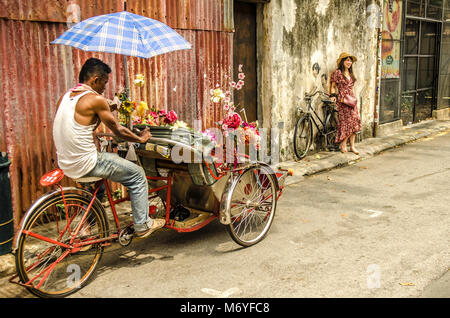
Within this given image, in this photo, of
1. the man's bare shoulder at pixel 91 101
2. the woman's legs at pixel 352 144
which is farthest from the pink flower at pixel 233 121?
the woman's legs at pixel 352 144

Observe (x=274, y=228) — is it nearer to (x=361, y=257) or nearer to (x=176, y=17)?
(x=361, y=257)

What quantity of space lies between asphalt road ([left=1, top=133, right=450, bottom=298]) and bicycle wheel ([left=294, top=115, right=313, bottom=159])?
2.39 metres

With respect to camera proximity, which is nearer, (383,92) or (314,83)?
(314,83)

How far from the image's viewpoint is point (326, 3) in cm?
963

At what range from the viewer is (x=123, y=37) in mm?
4250

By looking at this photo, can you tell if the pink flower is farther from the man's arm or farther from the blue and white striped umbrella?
the man's arm

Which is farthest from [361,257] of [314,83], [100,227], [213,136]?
[314,83]

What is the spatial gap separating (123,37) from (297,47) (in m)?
5.42

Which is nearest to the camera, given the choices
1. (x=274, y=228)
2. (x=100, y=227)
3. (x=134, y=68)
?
(x=100, y=227)

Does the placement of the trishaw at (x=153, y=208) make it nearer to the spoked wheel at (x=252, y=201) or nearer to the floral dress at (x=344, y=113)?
the spoked wheel at (x=252, y=201)

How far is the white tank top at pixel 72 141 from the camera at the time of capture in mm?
3820

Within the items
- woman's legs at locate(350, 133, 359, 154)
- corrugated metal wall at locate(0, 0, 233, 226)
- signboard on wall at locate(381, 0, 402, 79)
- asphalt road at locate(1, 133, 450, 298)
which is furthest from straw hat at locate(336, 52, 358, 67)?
corrugated metal wall at locate(0, 0, 233, 226)

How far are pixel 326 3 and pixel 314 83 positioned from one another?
1.67 metres

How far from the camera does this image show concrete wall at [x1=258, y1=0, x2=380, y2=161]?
8500mm
